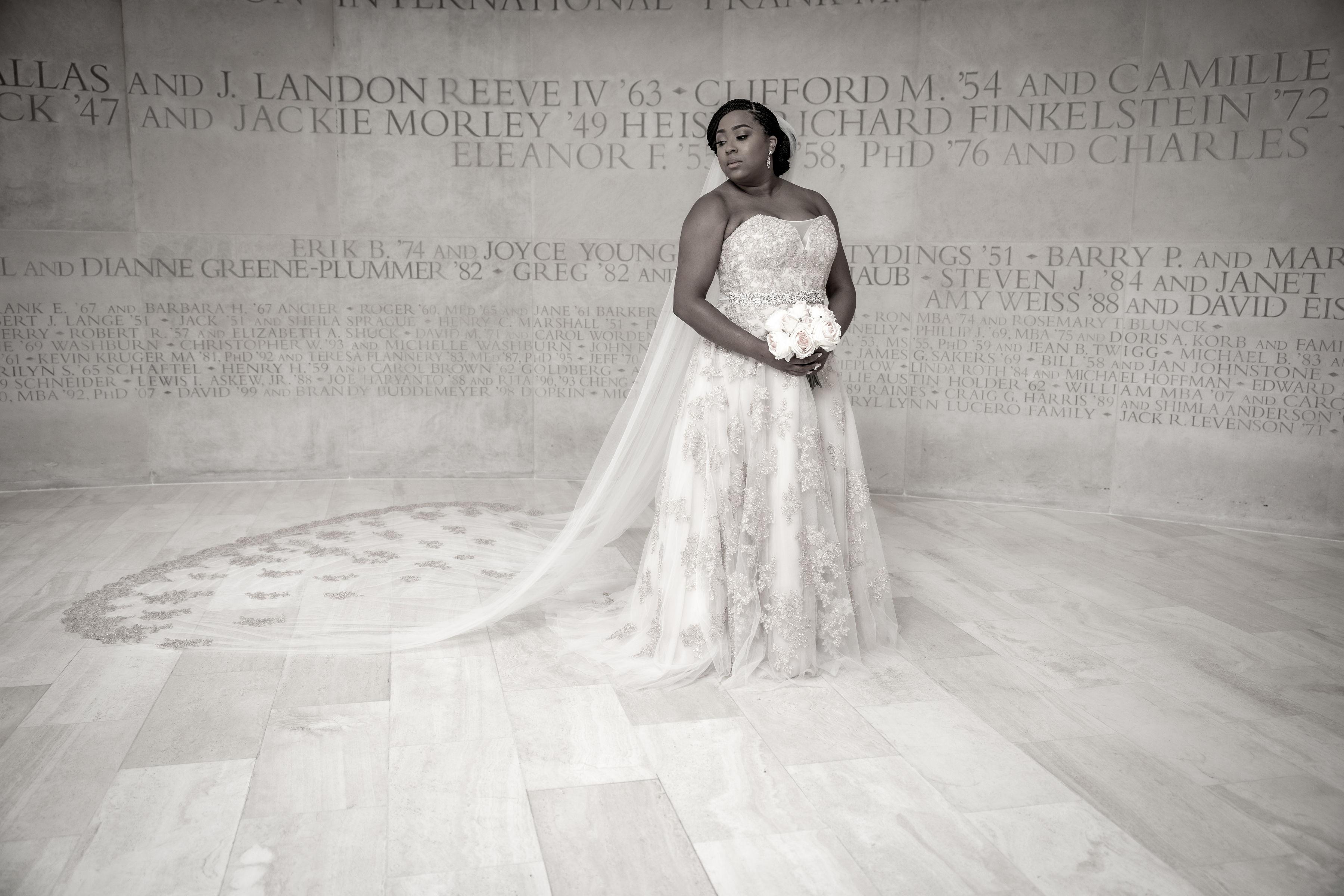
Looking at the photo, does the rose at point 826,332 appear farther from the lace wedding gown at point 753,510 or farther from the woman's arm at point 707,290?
the lace wedding gown at point 753,510

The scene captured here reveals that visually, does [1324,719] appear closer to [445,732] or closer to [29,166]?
[445,732]

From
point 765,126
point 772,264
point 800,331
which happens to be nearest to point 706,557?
point 800,331

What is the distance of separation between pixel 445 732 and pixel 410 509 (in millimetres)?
3342

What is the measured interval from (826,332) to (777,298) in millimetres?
282

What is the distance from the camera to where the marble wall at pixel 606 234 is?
6.28 metres

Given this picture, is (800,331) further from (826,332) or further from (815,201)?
(815,201)

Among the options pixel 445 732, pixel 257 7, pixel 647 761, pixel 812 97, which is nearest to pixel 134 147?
pixel 257 7

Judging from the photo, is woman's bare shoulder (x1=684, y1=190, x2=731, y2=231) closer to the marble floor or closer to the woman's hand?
the woman's hand

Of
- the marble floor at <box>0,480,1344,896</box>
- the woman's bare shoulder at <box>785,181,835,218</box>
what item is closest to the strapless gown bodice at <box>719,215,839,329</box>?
the woman's bare shoulder at <box>785,181,835,218</box>

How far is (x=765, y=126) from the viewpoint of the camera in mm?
3748

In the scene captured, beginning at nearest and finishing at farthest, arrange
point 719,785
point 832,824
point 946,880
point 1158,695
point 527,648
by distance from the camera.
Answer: point 946,880
point 832,824
point 719,785
point 1158,695
point 527,648

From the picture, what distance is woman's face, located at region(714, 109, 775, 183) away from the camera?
370cm

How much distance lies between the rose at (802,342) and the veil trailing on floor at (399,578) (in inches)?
24.2

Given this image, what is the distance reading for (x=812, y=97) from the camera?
713cm
